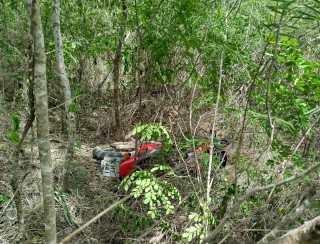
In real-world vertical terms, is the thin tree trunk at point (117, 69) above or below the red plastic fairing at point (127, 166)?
above

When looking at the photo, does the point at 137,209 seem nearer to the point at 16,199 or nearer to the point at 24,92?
the point at 16,199

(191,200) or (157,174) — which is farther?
(157,174)

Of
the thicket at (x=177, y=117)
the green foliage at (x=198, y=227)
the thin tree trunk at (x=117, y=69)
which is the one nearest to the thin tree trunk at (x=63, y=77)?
the thicket at (x=177, y=117)

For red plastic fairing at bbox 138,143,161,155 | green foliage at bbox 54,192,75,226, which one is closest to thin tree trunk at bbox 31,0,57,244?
green foliage at bbox 54,192,75,226

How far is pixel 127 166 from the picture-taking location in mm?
3787

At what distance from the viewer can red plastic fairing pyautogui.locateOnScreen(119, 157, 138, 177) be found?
3754mm

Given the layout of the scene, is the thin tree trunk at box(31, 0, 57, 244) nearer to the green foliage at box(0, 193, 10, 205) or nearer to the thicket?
the thicket

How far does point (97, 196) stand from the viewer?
374 cm

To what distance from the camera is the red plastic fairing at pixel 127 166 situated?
375cm

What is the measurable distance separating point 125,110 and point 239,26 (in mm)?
1762

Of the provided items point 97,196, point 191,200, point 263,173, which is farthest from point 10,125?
point 263,173

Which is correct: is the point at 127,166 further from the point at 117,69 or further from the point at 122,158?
the point at 117,69

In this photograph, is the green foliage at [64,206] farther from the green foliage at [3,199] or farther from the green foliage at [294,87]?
the green foliage at [294,87]

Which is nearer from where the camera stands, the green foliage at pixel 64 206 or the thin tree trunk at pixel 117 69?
the green foliage at pixel 64 206
